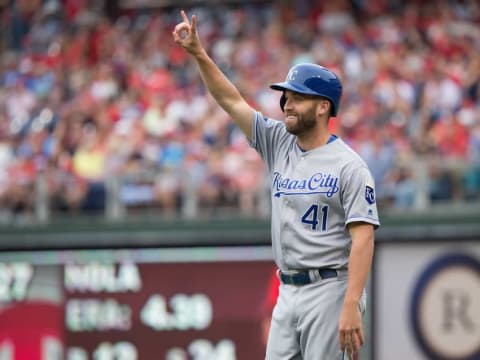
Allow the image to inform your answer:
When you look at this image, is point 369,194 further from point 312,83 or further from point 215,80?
point 215,80

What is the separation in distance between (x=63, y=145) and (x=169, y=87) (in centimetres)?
165

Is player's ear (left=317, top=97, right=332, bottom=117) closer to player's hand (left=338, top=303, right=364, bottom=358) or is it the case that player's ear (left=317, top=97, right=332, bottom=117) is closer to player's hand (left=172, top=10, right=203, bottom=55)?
player's hand (left=172, top=10, right=203, bottom=55)

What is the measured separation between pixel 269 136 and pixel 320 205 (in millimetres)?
515

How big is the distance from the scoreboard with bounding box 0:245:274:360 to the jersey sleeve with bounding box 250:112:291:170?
11.1 feet

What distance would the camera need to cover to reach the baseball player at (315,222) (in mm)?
5281

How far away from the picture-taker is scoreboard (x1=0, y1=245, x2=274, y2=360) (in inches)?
358

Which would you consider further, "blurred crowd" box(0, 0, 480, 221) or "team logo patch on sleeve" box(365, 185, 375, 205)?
"blurred crowd" box(0, 0, 480, 221)

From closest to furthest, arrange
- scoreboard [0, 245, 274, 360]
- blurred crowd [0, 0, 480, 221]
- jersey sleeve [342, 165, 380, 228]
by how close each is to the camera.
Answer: jersey sleeve [342, 165, 380, 228], scoreboard [0, 245, 274, 360], blurred crowd [0, 0, 480, 221]

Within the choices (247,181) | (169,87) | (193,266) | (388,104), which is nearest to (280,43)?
(169,87)

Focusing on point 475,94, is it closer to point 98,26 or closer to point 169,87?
point 169,87

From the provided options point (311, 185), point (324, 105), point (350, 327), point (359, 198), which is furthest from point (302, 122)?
point (350, 327)

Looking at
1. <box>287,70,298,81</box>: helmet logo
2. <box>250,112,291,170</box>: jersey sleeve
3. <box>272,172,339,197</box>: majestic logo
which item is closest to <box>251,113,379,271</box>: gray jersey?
<box>272,172,339,197</box>: majestic logo

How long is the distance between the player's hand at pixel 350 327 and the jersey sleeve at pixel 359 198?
0.39 metres

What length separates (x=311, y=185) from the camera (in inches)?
211
